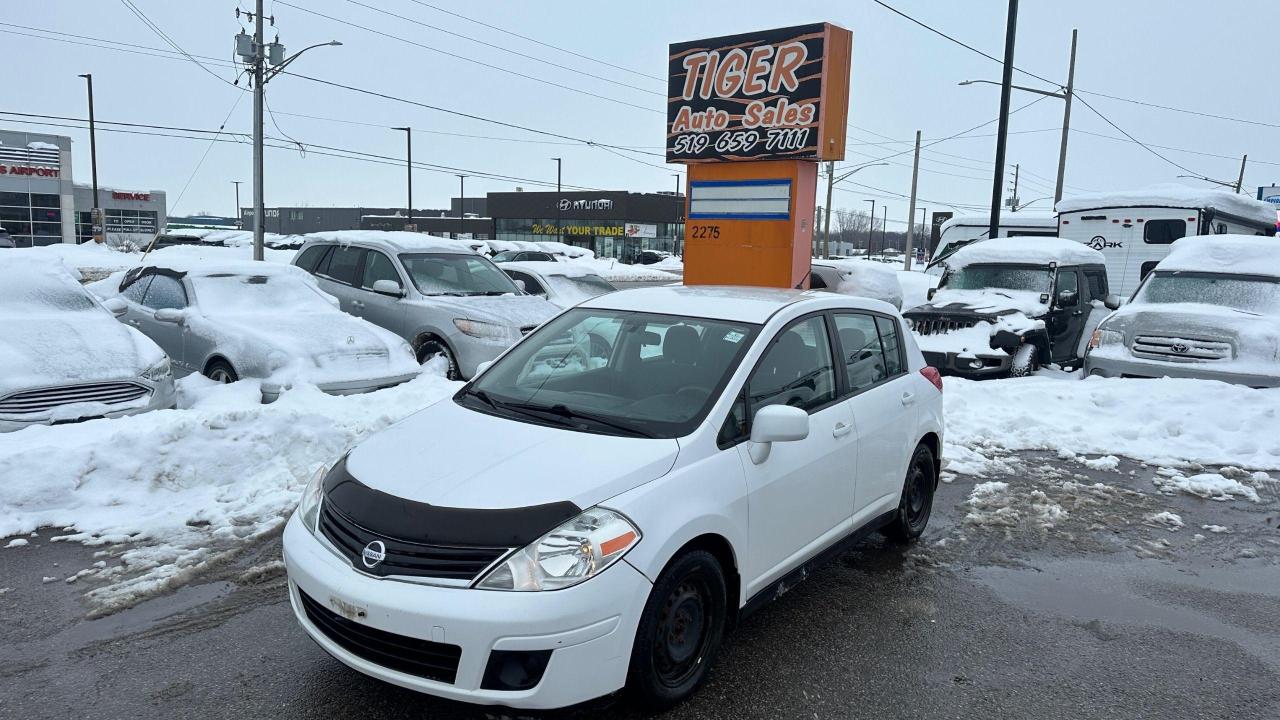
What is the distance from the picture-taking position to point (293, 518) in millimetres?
3715

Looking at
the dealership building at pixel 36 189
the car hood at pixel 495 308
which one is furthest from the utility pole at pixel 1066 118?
the dealership building at pixel 36 189

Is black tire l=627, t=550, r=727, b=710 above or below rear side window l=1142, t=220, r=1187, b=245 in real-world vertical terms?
below

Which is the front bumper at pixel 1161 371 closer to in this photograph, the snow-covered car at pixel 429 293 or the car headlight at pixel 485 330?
the snow-covered car at pixel 429 293

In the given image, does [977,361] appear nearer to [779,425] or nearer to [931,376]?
[931,376]

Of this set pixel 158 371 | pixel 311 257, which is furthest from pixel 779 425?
pixel 311 257

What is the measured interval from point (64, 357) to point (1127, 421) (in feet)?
31.5

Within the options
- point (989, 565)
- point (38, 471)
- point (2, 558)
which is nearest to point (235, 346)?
point (38, 471)

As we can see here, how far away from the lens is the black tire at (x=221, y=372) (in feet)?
27.2

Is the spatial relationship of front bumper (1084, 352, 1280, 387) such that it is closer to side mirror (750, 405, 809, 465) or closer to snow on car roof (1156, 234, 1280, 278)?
snow on car roof (1156, 234, 1280, 278)

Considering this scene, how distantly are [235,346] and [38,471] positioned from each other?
9.97 ft

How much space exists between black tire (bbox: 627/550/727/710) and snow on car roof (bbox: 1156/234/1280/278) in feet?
34.6

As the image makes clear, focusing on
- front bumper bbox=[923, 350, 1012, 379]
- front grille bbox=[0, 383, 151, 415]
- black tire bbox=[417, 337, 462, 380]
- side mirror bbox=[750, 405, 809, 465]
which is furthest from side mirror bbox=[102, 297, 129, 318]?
front bumper bbox=[923, 350, 1012, 379]

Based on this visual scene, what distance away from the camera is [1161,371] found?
970 centimetres

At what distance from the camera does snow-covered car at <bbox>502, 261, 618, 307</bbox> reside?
14.0 m
